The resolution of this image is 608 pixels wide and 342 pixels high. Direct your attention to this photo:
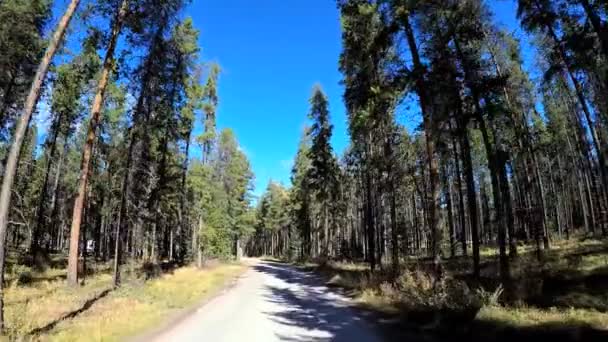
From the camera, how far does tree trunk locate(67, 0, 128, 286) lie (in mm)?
14742

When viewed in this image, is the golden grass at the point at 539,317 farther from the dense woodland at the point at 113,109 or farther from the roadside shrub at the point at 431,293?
the dense woodland at the point at 113,109

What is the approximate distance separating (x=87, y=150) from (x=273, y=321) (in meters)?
10.3

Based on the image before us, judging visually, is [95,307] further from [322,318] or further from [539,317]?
[539,317]

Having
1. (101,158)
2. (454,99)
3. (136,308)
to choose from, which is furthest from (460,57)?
(101,158)

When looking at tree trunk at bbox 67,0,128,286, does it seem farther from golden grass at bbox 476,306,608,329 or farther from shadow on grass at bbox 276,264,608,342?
golden grass at bbox 476,306,608,329

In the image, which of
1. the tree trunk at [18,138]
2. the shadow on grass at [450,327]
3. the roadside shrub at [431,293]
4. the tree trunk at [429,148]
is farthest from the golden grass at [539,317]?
the tree trunk at [18,138]

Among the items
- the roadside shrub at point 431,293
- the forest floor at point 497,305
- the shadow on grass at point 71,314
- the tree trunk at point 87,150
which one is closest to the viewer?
the forest floor at point 497,305

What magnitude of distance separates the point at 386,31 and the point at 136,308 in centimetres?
1233

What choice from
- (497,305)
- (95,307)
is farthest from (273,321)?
(95,307)

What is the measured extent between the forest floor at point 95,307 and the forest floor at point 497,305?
586 centimetres

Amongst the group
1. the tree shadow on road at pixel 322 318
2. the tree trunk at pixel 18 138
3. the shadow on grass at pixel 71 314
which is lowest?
the tree shadow on road at pixel 322 318

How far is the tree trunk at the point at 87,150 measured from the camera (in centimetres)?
1474

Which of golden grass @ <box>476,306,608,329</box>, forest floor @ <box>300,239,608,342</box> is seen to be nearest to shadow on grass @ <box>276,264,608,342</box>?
forest floor @ <box>300,239,608,342</box>

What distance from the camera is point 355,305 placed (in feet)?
42.6
